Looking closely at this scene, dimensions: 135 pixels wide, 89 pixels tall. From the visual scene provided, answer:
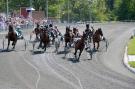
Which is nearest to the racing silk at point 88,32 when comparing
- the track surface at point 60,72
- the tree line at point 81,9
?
the track surface at point 60,72

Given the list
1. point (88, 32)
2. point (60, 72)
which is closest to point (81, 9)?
point (88, 32)

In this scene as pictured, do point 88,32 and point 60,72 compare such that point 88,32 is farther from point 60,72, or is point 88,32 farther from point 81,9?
point 81,9

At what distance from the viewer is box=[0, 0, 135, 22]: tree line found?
105062mm

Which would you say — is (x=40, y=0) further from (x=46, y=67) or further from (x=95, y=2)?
(x=46, y=67)

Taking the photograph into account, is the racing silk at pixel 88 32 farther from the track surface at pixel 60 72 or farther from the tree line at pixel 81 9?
the tree line at pixel 81 9

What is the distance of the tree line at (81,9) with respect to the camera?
105062 mm

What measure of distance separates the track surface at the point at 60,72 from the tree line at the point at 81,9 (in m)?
71.1

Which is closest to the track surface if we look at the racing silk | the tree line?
the racing silk

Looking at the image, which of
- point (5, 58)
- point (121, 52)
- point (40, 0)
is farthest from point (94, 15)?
point (5, 58)

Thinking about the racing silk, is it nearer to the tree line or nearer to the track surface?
the track surface

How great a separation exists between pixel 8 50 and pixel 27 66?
812cm

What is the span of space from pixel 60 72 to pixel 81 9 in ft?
359

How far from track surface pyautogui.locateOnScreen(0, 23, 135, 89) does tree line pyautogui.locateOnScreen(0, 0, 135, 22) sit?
71.1 m

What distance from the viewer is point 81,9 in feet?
432
